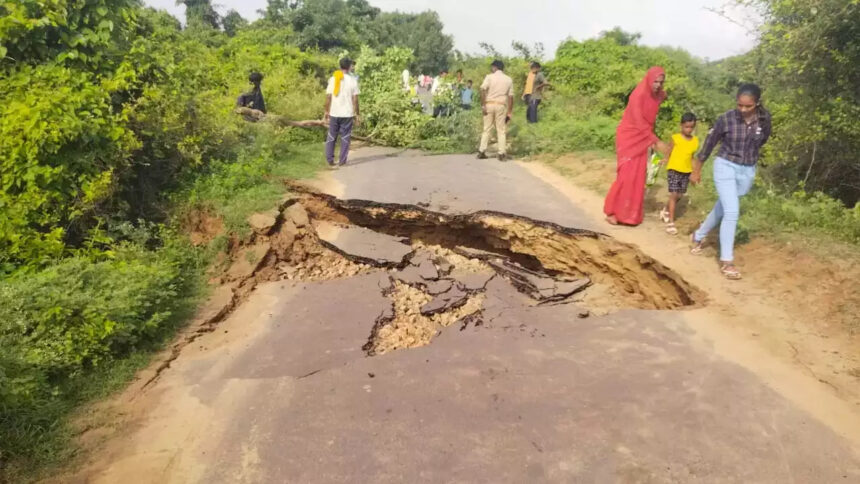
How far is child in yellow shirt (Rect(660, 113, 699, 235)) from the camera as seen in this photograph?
565 centimetres

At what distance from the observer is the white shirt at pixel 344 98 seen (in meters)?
7.87

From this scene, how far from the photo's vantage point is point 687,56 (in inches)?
1000

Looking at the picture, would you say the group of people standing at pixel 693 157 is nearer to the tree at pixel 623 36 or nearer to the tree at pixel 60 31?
the tree at pixel 60 31

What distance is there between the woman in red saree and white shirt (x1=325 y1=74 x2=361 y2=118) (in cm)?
392

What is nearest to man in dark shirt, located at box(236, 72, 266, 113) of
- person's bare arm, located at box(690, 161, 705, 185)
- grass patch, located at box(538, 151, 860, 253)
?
grass patch, located at box(538, 151, 860, 253)

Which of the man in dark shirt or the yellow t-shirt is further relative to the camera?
the man in dark shirt

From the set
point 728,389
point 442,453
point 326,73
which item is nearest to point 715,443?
point 728,389

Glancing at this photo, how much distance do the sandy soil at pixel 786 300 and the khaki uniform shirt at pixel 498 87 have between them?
3.80m

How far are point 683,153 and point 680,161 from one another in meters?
0.09

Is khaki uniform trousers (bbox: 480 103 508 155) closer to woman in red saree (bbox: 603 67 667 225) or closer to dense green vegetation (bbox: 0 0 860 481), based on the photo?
dense green vegetation (bbox: 0 0 860 481)

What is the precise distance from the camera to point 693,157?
5520 mm

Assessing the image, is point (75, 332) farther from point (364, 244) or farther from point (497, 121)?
point (497, 121)

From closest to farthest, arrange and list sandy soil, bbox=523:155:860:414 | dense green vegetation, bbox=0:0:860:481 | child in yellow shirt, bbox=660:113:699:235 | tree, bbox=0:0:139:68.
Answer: sandy soil, bbox=523:155:860:414, dense green vegetation, bbox=0:0:860:481, tree, bbox=0:0:139:68, child in yellow shirt, bbox=660:113:699:235

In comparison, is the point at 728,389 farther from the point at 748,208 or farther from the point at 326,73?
the point at 326,73
